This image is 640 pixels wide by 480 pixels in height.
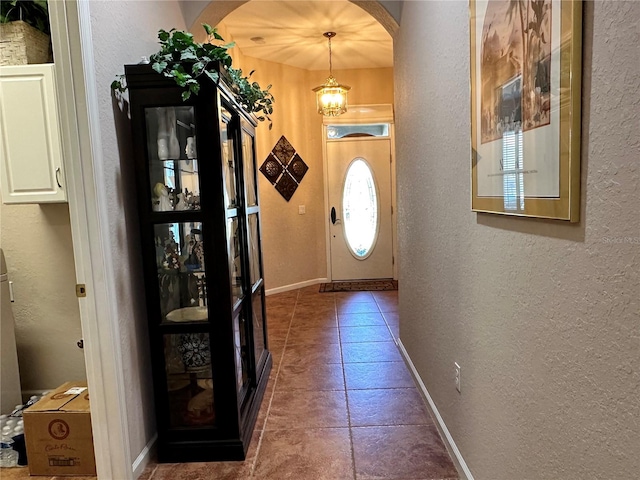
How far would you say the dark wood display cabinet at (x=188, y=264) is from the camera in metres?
1.82

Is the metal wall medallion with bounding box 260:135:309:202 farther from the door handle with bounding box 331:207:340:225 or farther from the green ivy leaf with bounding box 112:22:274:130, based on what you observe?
the green ivy leaf with bounding box 112:22:274:130

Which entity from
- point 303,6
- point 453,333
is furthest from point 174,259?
point 303,6

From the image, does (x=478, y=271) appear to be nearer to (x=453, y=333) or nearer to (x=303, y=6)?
(x=453, y=333)

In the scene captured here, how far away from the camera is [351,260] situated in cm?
586

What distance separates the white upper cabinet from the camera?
6.59 feet

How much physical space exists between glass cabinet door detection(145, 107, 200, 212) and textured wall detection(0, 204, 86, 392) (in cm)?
98

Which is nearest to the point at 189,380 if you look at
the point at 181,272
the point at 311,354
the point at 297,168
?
the point at 181,272

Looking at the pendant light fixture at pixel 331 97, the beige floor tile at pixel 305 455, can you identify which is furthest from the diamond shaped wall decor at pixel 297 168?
the beige floor tile at pixel 305 455

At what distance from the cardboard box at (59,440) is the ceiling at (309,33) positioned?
349 cm

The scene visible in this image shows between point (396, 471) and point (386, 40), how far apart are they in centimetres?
438

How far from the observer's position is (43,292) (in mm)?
2520

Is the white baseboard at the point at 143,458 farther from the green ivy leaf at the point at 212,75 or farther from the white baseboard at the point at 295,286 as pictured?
the white baseboard at the point at 295,286

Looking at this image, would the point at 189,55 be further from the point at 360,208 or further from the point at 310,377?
the point at 360,208

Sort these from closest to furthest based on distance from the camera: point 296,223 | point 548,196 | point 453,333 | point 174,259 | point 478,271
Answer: point 548,196, point 478,271, point 453,333, point 174,259, point 296,223
